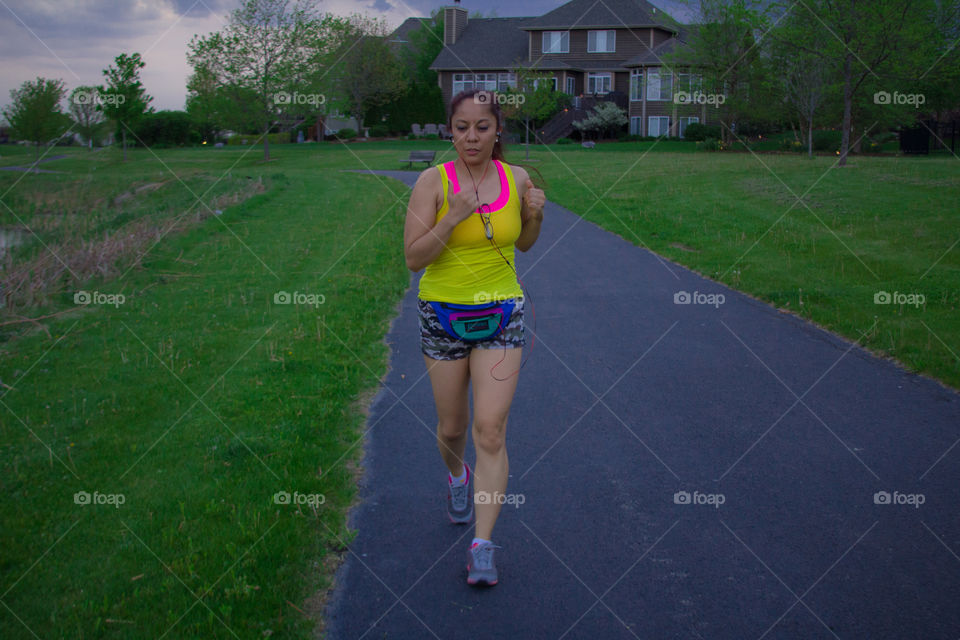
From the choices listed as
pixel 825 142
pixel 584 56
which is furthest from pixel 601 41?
pixel 825 142

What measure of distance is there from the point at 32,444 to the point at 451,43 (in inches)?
2416

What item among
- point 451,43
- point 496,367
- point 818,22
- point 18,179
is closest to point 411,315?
point 496,367

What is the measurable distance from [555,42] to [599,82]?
4089 mm

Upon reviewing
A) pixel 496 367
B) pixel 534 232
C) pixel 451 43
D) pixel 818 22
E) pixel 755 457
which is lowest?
pixel 755 457

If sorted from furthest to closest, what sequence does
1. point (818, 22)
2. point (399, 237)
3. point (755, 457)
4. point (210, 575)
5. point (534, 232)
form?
point (818, 22)
point (399, 237)
point (755, 457)
point (534, 232)
point (210, 575)

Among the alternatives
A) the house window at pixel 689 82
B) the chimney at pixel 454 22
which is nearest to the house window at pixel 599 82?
Answer: the chimney at pixel 454 22

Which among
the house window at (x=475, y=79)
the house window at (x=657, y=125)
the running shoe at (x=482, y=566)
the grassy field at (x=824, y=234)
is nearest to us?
the running shoe at (x=482, y=566)

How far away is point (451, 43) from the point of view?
6278 cm

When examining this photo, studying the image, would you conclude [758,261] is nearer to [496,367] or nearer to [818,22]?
[496,367]

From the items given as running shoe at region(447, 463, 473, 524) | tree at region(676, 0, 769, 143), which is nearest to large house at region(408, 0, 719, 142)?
tree at region(676, 0, 769, 143)

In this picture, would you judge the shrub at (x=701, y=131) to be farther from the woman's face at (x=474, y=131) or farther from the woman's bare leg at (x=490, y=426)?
the woman's bare leg at (x=490, y=426)

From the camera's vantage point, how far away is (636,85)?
52750 millimetres

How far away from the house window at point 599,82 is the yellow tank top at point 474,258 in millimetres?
54089

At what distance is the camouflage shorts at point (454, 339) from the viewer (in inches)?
155
